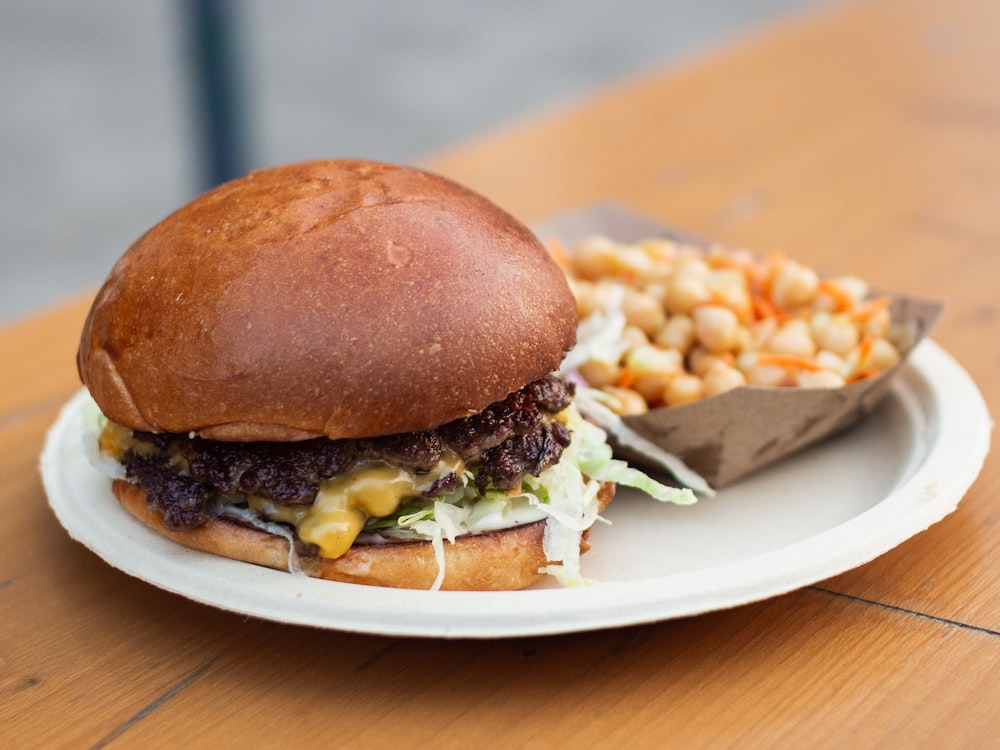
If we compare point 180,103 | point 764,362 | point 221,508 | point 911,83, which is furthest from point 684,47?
point 221,508

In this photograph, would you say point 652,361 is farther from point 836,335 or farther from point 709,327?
point 836,335

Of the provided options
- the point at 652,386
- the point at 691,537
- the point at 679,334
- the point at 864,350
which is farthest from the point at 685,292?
the point at 691,537

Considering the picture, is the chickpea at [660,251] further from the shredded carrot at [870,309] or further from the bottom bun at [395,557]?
the bottom bun at [395,557]

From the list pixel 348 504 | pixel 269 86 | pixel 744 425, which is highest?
pixel 348 504

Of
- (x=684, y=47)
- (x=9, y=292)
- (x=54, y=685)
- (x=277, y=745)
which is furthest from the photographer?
(x=684, y=47)

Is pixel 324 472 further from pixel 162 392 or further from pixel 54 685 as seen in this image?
pixel 54 685
